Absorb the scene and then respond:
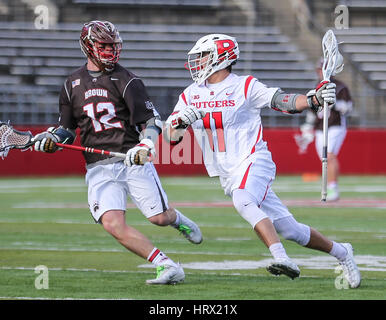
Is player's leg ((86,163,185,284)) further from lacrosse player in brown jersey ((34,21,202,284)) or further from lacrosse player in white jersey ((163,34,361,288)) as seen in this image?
lacrosse player in white jersey ((163,34,361,288))

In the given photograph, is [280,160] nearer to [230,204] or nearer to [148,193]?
[230,204]

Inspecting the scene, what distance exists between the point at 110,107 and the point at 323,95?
1.55m

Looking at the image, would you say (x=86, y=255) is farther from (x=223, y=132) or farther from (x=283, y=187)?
(x=283, y=187)

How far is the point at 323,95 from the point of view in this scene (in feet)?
20.8

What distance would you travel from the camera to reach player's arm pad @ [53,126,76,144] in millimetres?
7156

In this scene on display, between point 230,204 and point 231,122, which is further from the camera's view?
point 230,204

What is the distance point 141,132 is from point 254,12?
1886 centimetres

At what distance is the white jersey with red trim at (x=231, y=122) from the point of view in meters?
6.85

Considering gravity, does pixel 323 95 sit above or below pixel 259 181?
above

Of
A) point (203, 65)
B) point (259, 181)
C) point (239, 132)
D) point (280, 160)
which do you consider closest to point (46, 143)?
point (203, 65)

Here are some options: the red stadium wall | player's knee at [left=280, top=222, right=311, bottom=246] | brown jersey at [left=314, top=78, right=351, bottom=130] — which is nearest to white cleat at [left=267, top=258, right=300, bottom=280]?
player's knee at [left=280, top=222, right=311, bottom=246]

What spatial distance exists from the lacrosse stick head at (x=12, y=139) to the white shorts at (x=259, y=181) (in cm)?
155
